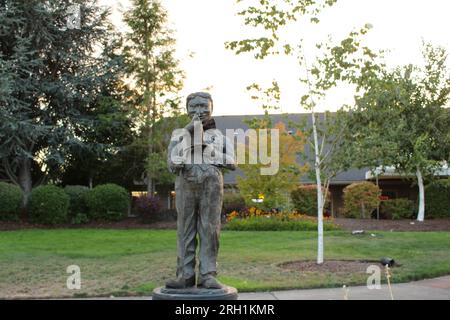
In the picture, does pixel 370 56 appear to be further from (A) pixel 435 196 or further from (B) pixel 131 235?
(A) pixel 435 196

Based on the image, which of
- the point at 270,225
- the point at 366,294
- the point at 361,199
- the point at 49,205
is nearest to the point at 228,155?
the point at 366,294

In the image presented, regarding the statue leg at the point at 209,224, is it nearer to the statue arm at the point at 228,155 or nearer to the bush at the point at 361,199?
the statue arm at the point at 228,155

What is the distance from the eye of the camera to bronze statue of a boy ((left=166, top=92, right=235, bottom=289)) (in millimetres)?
6344

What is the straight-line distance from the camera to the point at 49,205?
22281mm

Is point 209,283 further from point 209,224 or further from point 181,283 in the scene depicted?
point 209,224

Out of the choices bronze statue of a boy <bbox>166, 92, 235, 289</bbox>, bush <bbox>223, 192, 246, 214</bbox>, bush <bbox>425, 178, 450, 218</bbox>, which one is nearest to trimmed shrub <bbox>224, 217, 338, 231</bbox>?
bush <bbox>223, 192, 246, 214</bbox>

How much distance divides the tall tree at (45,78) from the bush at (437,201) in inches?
645

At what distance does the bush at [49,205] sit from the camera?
22.3m

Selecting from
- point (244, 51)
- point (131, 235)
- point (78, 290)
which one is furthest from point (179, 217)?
point (131, 235)

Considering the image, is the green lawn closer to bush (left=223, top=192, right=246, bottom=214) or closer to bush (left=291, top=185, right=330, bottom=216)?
bush (left=223, top=192, right=246, bottom=214)

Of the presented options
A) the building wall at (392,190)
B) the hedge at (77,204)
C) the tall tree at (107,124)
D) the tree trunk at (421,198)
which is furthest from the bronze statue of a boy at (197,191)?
Answer: the building wall at (392,190)

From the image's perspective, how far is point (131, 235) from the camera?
62.2 ft

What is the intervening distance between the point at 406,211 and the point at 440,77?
6.37 meters

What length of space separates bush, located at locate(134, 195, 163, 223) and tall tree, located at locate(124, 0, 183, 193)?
1.56 metres
